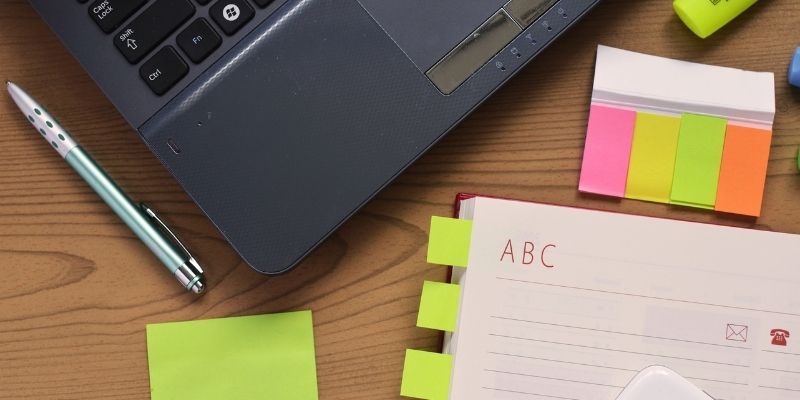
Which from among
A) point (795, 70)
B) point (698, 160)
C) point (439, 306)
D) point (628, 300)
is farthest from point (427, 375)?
point (795, 70)

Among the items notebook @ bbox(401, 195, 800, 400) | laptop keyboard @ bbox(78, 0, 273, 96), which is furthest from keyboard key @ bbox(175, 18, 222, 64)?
notebook @ bbox(401, 195, 800, 400)

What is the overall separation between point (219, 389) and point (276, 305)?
0.25ft

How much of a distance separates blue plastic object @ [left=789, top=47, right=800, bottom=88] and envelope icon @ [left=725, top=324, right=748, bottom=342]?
195mm

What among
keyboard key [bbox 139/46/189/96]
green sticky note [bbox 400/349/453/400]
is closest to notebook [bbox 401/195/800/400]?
green sticky note [bbox 400/349/453/400]

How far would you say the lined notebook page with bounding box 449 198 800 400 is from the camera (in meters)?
0.60

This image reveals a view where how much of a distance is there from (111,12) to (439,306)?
315mm

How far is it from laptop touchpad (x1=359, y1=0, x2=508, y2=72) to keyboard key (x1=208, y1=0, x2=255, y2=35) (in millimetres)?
86

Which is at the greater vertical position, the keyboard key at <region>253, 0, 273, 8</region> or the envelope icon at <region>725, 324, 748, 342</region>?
the keyboard key at <region>253, 0, 273, 8</region>

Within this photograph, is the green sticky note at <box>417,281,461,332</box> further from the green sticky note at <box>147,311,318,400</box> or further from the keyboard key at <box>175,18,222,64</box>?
the keyboard key at <box>175,18,222,64</box>

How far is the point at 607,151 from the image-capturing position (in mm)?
611

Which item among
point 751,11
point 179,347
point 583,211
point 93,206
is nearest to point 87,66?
point 93,206

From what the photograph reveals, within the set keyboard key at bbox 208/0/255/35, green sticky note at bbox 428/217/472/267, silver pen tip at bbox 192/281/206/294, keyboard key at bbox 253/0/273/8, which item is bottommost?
silver pen tip at bbox 192/281/206/294

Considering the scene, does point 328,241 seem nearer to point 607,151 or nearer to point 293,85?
point 293,85

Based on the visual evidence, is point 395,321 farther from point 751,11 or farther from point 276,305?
point 751,11
